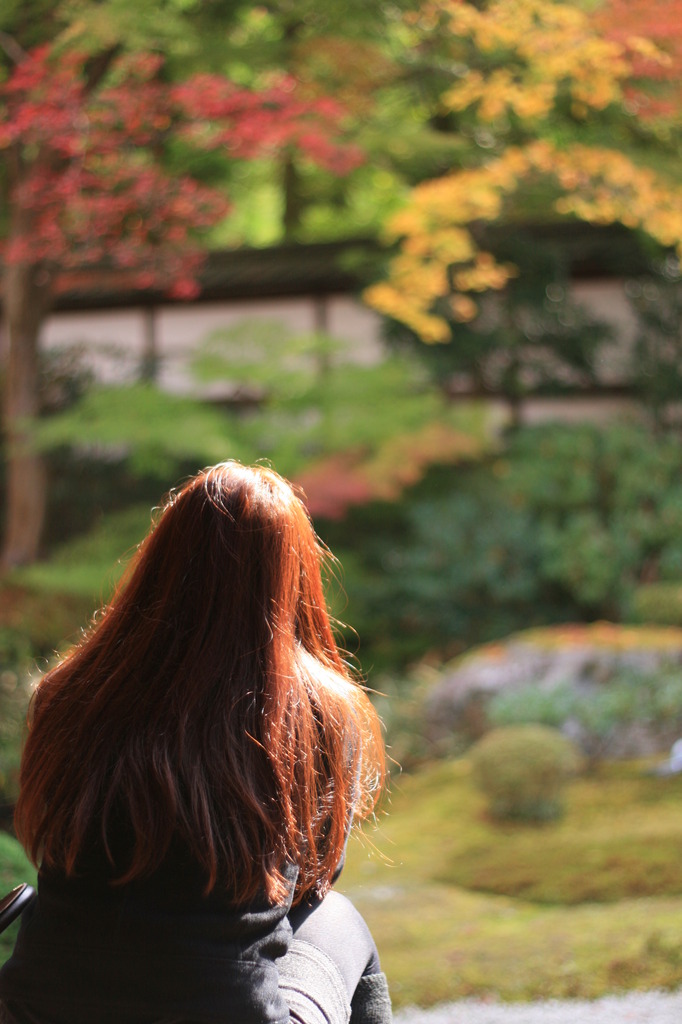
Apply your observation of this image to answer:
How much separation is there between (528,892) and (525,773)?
0.90m

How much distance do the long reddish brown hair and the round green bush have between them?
12.1ft

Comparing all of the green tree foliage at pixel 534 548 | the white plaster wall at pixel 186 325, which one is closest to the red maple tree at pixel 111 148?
the white plaster wall at pixel 186 325

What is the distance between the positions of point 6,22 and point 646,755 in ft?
18.0

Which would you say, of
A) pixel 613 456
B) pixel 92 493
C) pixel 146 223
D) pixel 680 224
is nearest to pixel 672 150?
pixel 680 224

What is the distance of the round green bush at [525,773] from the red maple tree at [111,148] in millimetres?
3737

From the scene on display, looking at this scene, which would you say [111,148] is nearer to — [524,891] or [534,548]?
[524,891]

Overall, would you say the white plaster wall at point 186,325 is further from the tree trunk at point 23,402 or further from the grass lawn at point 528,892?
the grass lawn at point 528,892

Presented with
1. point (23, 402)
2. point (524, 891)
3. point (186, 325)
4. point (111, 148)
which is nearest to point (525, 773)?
point (524, 891)

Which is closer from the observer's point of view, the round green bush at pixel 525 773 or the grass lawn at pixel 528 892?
the grass lawn at pixel 528 892

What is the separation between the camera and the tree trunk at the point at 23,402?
22.1ft

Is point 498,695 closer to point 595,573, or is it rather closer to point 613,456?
point 595,573

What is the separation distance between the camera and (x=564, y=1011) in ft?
10.2

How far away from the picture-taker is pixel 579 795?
5441 millimetres

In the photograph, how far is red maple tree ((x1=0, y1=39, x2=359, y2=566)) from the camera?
5125 mm
